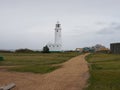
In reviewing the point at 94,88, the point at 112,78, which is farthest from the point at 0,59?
the point at 94,88

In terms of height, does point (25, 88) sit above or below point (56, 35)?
below

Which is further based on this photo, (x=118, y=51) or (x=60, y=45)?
(x=60, y=45)

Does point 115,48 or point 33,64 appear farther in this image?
point 115,48

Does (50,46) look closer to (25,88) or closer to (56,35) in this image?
(56,35)

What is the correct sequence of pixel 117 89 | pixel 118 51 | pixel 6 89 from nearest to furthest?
pixel 6 89, pixel 117 89, pixel 118 51

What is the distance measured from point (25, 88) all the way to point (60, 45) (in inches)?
4054

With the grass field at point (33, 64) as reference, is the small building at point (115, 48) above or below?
above

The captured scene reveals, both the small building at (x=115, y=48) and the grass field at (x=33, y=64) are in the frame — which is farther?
the small building at (x=115, y=48)

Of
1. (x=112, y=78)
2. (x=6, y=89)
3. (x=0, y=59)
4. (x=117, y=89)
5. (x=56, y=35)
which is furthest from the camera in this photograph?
(x=56, y=35)

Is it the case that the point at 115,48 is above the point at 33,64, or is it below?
above

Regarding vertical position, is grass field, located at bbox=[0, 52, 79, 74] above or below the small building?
below

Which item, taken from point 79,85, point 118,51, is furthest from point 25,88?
point 118,51

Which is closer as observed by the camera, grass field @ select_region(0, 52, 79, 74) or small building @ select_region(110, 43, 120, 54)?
grass field @ select_region(0, 52, 79, 74)

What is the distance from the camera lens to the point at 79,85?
668 inches
